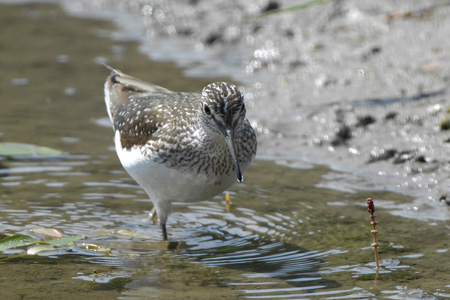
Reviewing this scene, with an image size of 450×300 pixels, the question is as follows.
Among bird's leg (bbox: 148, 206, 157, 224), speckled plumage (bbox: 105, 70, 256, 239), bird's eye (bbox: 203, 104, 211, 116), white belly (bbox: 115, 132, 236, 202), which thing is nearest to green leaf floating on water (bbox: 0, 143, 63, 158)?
bird's leg (bbox: 148, 206, 157, 224)

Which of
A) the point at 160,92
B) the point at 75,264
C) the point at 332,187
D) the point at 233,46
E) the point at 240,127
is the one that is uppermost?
the point at 233,46

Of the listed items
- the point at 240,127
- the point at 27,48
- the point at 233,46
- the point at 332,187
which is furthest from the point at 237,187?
the point at 27,48

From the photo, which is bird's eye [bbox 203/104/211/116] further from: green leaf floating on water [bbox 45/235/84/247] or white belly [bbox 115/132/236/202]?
green leaf floating on water [bbox 45/235/84/247]

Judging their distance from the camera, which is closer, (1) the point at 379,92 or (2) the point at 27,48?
(1) the point at 379,92

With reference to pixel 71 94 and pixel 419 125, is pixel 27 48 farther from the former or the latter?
pixel 419 125

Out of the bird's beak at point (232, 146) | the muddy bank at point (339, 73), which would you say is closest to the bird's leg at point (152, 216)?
the bird's beak at point (232, 146)

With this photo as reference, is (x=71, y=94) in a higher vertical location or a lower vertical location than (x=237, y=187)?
higher

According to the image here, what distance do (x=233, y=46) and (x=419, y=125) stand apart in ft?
15.4

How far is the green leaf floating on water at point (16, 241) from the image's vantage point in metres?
6.14

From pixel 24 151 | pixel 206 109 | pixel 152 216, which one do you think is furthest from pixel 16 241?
pixel 24 151

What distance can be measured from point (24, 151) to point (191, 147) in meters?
3.08

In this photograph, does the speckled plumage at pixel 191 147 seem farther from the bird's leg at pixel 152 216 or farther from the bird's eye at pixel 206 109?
the bird's leg at pixel 152 216

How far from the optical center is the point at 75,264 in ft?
20.0

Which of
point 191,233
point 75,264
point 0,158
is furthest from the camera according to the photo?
point 0,158
